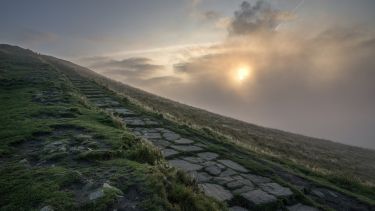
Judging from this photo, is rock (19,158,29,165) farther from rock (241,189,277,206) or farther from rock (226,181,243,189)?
rock (241,189,277,206)

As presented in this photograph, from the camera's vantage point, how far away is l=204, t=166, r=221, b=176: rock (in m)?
7.93

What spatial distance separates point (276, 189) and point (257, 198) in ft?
3.59

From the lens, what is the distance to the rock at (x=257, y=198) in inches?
251

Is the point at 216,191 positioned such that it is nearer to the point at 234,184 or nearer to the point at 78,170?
the point at 234,184

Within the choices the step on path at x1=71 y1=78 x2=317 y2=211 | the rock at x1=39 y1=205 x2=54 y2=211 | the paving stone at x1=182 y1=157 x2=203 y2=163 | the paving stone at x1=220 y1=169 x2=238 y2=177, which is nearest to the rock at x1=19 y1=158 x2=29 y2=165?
the rock at x1=39 y1=205 x2=54 y2=211

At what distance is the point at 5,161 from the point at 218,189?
4.33 m

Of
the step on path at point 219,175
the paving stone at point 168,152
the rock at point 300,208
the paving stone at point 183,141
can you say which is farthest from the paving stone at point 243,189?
the paving stone at point 183,141

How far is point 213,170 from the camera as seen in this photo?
321 inches

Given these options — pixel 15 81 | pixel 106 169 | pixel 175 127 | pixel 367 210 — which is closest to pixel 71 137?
pixel 106 169

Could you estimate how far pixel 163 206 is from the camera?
4160 millimetres

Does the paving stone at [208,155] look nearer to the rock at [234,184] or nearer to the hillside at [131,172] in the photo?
the hillside at [131,172]

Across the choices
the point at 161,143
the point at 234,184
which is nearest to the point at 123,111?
the point at 161,143

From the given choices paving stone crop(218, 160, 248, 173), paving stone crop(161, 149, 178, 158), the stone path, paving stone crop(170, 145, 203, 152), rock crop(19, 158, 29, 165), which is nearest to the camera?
rock crop(19, 158, 29, 165)

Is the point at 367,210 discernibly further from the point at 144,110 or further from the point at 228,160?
the point at 144,110
